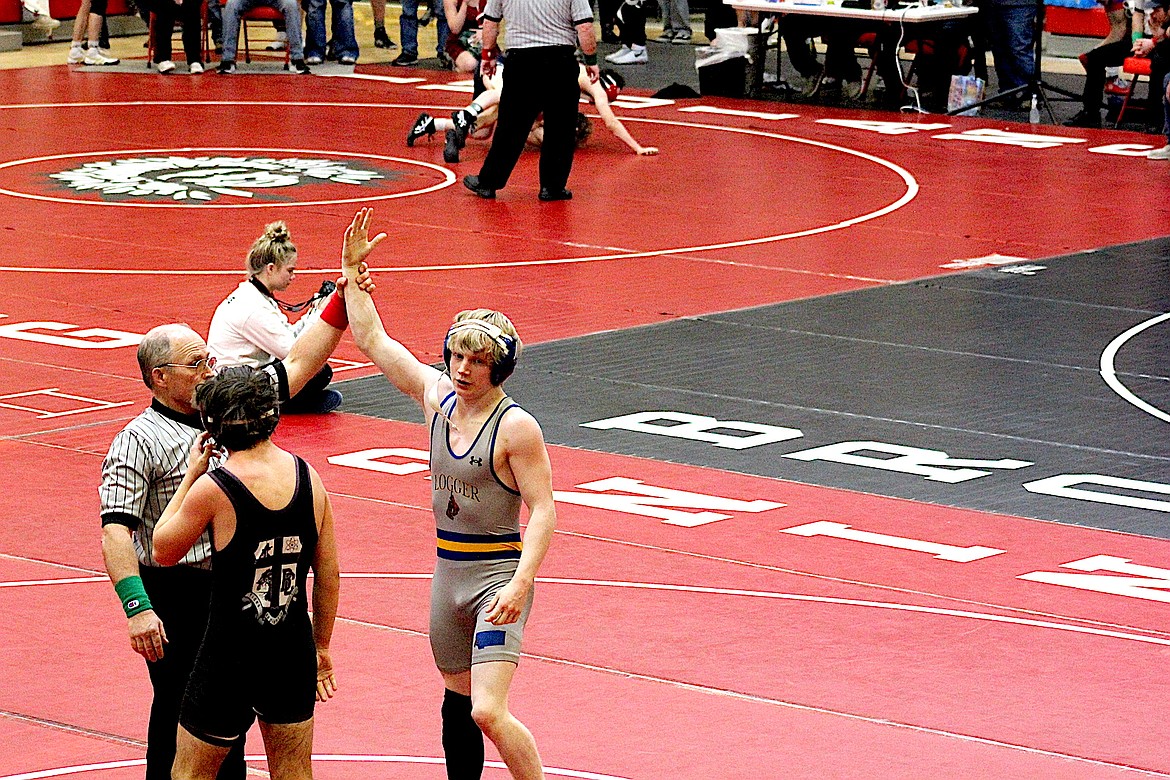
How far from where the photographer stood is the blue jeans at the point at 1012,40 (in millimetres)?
26109

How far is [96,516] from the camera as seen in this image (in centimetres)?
978

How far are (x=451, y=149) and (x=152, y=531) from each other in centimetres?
1599

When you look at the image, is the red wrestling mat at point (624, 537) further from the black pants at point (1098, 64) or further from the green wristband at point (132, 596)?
the black pants at point (1098, 64)

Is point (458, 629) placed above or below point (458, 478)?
below

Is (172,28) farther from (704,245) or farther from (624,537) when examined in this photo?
(624,537)

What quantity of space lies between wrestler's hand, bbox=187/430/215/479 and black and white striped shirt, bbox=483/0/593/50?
1338 centimetres

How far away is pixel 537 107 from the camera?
752 inches

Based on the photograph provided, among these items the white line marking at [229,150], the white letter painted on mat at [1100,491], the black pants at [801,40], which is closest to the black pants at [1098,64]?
the black pants at [801,40]

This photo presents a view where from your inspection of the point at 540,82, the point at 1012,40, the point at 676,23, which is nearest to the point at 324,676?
the point at 540,82

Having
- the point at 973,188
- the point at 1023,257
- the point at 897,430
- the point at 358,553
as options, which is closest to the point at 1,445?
the point at 358,553

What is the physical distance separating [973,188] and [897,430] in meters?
9.52

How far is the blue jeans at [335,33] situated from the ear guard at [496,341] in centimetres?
2518

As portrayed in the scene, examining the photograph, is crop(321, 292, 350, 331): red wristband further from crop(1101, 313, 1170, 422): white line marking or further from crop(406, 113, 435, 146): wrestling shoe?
crop(406, 113, 435, 146): wrestling shoe

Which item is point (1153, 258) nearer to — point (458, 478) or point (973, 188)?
point (973, 188)
